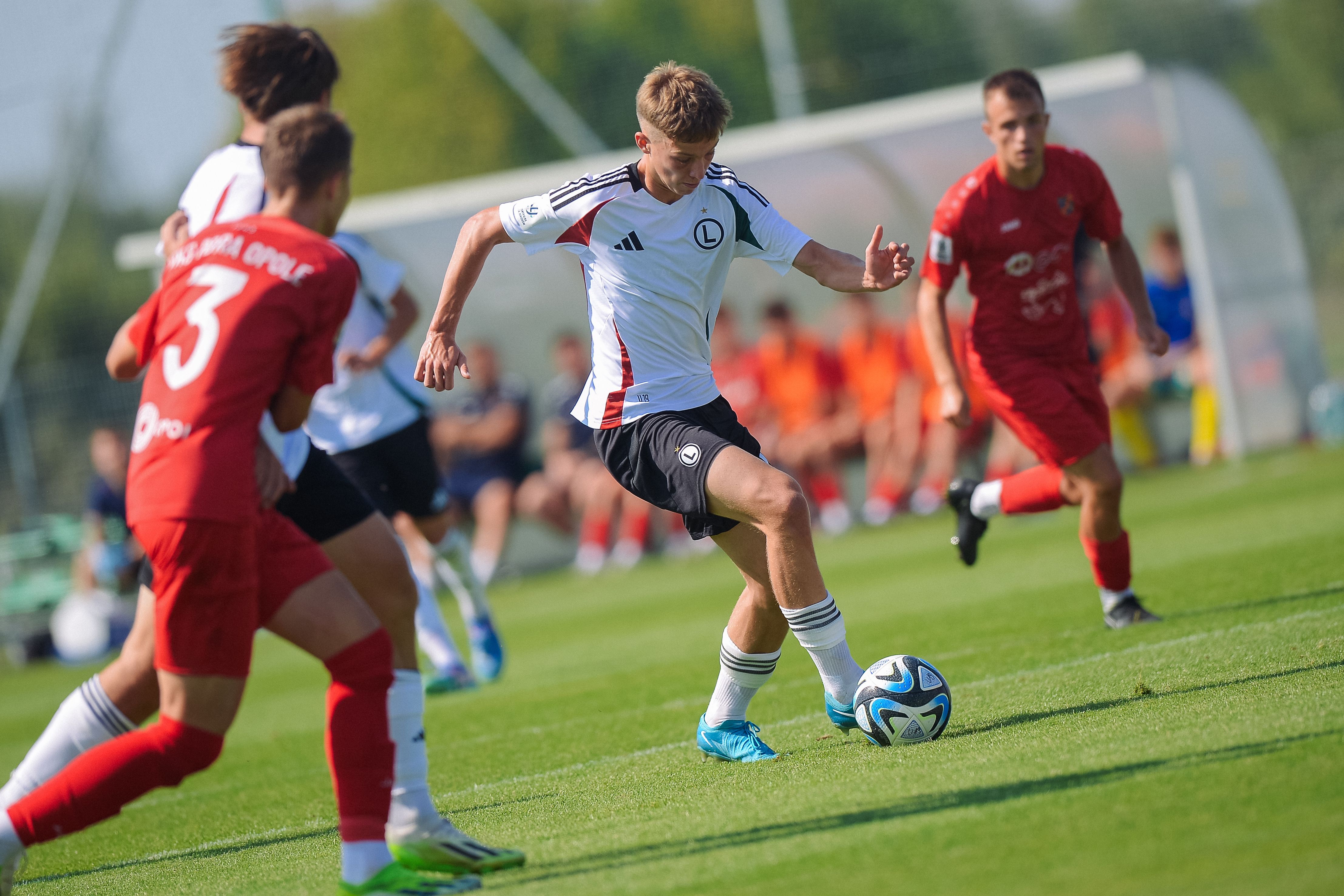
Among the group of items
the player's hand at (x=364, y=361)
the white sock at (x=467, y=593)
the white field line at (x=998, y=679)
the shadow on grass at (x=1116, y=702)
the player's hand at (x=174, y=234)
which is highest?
the player's hand at (x=174, y=234)

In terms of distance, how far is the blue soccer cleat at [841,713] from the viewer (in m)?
4.99

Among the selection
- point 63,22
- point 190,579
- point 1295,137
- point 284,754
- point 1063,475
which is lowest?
point 284,754

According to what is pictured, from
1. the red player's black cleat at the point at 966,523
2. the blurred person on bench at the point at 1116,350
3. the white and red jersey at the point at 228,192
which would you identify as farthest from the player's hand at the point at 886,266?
the blurred person on bench at the point at 1116,350

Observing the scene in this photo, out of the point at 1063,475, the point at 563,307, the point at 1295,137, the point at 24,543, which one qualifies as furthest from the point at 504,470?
the point at 1295,137

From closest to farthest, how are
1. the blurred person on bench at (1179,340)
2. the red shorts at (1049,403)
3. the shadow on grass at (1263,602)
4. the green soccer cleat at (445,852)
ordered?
the green soccer cleat at (445,852) < the shadow on grass at (1263,602) < the red shorts at (1049,403) < the blurred person on bench at (1179,340)

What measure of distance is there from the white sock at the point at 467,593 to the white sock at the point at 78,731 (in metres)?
4.26

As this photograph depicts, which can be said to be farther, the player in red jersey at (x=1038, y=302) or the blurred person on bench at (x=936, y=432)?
the blurred person on bench at (x=936, y=432)

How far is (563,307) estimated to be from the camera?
17.3 m

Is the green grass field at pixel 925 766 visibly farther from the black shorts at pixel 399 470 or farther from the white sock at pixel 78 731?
the black shorts at pixel 399 470

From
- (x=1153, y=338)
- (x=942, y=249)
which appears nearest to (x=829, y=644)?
(x=942, y=249)

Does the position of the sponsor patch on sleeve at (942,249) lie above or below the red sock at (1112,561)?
above

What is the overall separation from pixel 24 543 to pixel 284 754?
441 inches

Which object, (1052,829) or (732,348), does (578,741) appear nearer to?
(1052,829)

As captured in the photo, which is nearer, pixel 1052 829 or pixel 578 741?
pixel 1052 829
